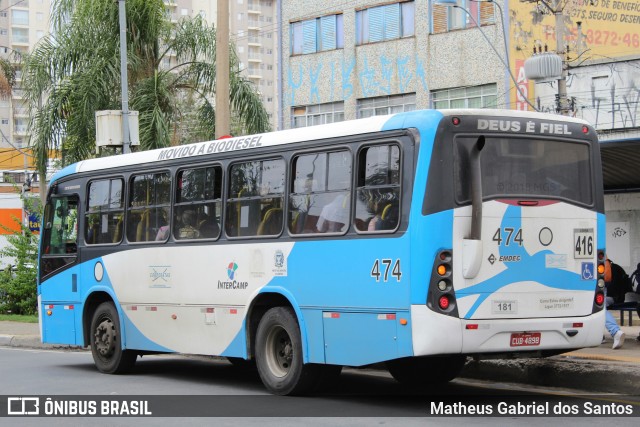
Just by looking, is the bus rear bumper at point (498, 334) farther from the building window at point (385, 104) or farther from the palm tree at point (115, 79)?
the building window at point (385, 104)

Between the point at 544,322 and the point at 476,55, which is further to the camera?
the point at 476,55

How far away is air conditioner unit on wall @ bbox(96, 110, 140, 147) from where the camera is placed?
76.3ft

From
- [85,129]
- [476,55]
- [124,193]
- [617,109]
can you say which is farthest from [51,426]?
[476,55]

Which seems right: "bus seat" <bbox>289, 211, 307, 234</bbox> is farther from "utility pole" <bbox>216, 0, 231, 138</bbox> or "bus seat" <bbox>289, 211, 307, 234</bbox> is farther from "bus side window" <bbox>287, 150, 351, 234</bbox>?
"utility pole" <bbox>216, 0, 231, 138</bbox>

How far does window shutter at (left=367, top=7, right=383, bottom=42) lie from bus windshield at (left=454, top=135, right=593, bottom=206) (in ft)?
82.7

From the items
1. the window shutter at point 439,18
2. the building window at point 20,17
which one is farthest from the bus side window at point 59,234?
the building window at point 20,17

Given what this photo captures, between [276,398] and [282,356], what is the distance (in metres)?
0.52

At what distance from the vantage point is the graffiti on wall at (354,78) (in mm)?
34812

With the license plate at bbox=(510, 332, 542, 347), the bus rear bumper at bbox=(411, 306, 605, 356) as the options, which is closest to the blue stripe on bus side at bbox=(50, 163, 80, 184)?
the bus rear bumper at bbox=(411, 306, 605, 356)

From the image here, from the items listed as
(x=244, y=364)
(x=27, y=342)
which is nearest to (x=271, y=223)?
(x=244, y=364)

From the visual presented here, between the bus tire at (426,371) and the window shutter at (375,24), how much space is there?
24.5m

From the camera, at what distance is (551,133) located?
1080cm

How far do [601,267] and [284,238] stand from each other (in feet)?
11.0

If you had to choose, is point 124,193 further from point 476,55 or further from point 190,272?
point 476,55
